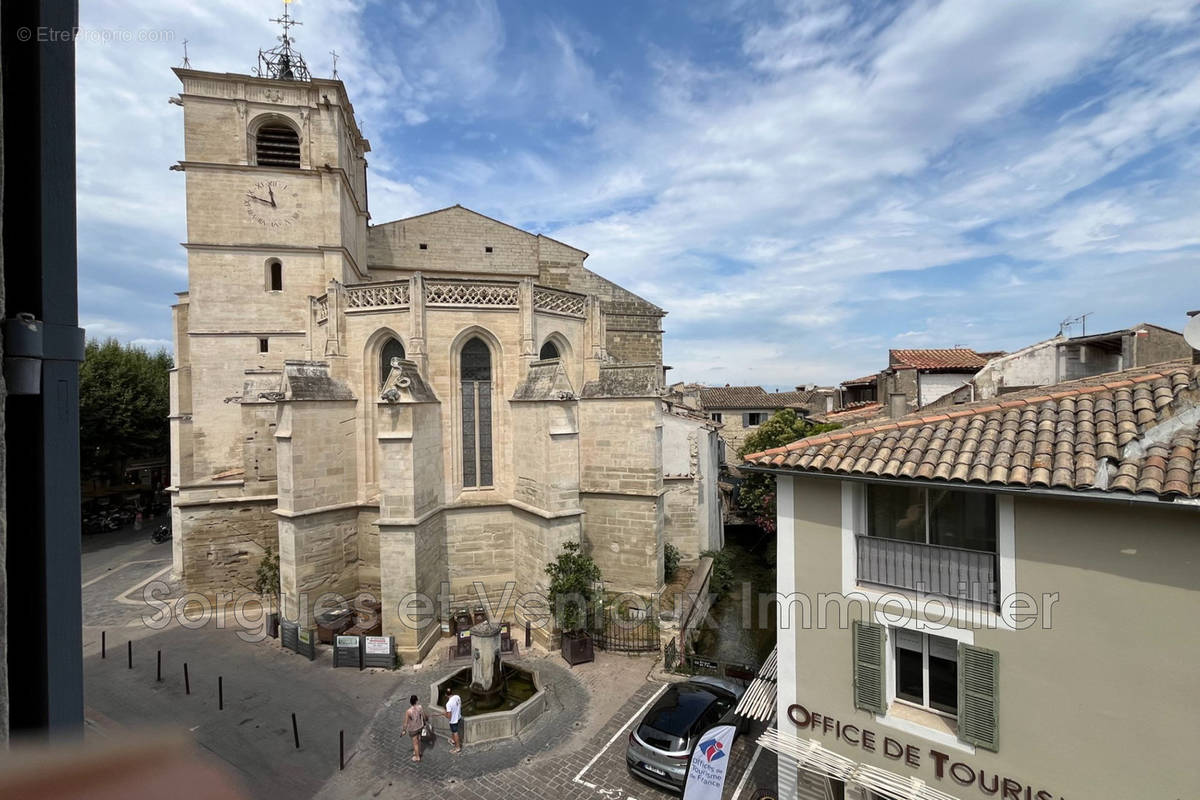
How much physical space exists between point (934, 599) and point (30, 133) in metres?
8.71

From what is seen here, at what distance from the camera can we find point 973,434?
22.3ft

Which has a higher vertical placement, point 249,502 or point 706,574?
point 249,502

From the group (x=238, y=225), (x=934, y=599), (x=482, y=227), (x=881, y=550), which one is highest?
(x=482, y=227)

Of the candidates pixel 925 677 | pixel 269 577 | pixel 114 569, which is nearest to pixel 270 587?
pixel 269 577

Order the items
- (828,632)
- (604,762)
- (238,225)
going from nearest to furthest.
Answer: (828,632) → (604,762) → (238,225)

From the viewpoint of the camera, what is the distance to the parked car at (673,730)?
28.7ft

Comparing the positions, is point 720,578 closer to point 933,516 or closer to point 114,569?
point 933,516

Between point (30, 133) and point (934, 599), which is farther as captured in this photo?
point (934, 599)

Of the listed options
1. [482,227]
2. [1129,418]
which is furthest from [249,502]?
[1129,418]

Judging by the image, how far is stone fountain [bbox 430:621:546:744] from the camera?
10.1 meters

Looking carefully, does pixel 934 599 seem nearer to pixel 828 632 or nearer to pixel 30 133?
pixel 828 632

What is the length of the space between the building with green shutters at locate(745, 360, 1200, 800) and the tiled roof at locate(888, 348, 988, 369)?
12.5 metres

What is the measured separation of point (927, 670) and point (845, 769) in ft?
5.74

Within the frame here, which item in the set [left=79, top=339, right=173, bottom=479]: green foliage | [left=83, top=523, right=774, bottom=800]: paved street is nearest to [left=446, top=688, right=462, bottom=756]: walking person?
[left=83, top=523, right=774, bottom=800]: paved street
